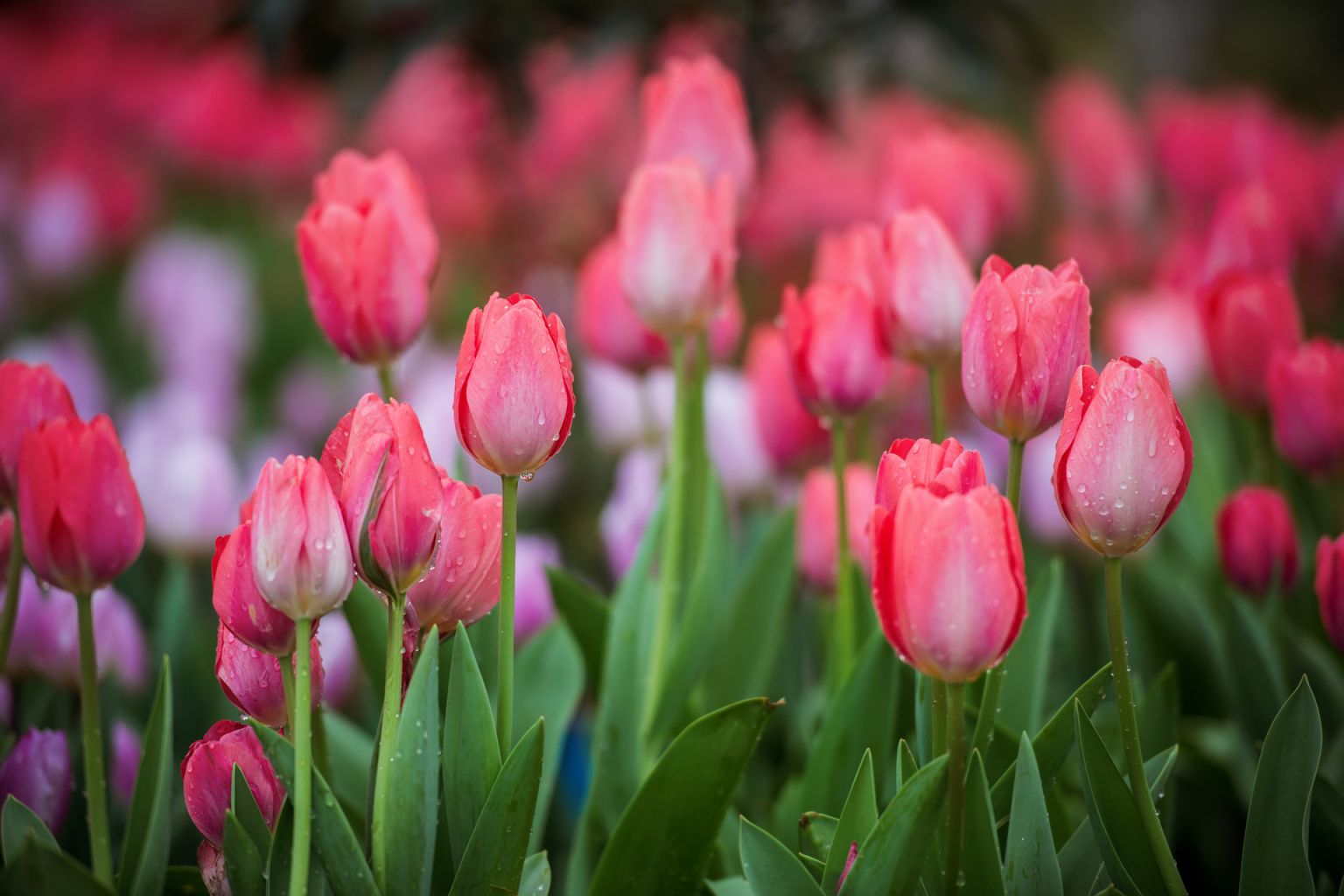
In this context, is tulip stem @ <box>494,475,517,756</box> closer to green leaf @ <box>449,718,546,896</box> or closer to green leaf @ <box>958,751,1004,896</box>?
green leaf @ <box>449,718,546,896</box>

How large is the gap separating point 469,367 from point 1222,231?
3.23 feet

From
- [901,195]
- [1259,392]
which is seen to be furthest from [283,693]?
[1259,392]

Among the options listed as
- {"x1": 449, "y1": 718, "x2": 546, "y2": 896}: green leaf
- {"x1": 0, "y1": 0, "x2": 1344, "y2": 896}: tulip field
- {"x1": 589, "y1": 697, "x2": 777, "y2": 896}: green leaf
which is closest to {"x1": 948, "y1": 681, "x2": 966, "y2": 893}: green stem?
{"x1": 0, "y1": 0, "x2": 1344, "y2": 896}: tulip field

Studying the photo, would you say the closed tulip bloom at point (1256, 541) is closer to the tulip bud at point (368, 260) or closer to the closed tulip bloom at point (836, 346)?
the closed tulip bloom at point (836, 346)

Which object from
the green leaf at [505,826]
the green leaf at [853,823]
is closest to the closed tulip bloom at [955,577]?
the green leaf at [853,823]

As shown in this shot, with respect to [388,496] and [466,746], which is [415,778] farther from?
[388,496]

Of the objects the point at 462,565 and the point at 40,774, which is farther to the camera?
the point at 40,774

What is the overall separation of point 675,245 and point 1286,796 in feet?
1.81

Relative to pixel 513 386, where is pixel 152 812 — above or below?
below

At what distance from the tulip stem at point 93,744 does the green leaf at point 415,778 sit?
20 cm

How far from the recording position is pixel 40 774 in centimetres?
78

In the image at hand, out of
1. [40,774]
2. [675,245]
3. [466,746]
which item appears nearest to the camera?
[466,746]

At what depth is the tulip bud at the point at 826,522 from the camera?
1.05 m

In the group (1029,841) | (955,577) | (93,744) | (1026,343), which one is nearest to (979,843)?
(1029,841)
